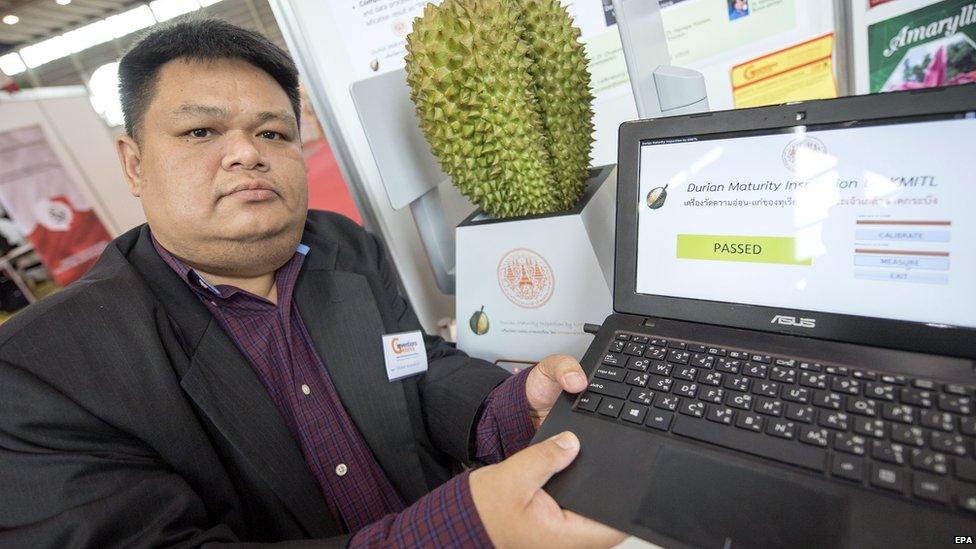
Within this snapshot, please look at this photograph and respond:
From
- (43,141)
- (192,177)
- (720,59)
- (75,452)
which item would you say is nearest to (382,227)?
(192,177)

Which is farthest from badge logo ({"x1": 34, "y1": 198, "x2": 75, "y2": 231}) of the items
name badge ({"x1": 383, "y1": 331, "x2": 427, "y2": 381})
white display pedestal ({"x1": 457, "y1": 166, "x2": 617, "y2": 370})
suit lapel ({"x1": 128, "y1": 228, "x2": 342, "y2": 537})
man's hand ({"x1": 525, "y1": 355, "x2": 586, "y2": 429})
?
man's hand ({"x1": 525, "y1": 355, "x2": 586, "y2": 429})

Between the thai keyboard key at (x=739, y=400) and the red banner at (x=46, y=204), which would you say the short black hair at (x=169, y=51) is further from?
the red banner at (x=46, y=204)

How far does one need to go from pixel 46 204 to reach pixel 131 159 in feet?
10.0

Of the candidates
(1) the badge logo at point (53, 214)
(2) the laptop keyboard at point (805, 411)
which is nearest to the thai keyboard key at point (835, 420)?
(2) the laptop keyboard at point (805, 411)

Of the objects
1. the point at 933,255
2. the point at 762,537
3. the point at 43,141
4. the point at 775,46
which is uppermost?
the point at 43,141

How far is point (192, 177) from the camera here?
2.32ft

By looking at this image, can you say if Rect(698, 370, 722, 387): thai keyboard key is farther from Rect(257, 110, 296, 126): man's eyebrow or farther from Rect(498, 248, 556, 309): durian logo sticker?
Rect(257, 110, 296, 126): man's eyebrow

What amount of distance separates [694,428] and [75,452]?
2.25 ft

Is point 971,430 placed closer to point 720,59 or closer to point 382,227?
point 720,59

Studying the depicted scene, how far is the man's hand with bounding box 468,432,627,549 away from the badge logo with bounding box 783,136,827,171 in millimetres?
372

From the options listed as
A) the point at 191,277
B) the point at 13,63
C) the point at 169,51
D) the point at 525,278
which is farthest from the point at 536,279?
the point at 13,63

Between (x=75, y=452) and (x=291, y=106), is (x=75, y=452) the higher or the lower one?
the lower one

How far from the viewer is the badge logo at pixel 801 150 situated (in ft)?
1.59

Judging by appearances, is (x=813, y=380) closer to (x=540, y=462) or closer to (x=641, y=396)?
(x=641, y=396)
